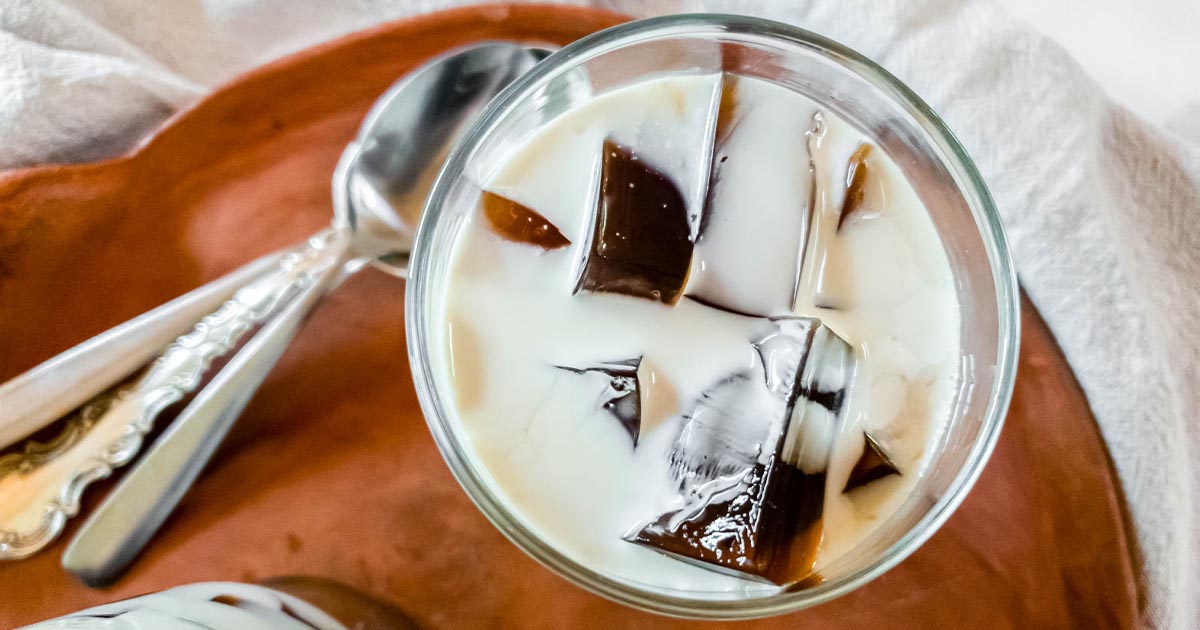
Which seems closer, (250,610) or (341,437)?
(250,610)

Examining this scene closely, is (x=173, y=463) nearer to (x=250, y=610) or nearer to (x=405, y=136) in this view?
(x=250, y=610)

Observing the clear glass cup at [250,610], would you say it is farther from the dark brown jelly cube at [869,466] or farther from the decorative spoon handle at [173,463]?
the dark brown jelly cube at [869,466]

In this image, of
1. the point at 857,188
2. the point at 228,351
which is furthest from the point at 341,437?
the point at 857,188

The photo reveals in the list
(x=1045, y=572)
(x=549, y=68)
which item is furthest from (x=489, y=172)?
(x=1045, y=572)

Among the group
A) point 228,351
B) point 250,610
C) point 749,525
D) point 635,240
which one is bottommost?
point 250,610

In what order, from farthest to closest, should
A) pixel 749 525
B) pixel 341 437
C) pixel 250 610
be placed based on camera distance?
pixel 341 437 → pixel 250 610 → pixel 749 525

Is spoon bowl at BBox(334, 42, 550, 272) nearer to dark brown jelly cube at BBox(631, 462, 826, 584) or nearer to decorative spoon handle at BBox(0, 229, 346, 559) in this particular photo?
decorative spoon handle at BBox(0, 229, 346, 559)

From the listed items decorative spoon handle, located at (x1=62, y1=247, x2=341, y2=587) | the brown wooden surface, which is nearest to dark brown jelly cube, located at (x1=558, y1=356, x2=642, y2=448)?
the brown wooden surface
